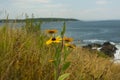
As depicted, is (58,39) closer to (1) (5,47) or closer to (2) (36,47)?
(1) (5,47)

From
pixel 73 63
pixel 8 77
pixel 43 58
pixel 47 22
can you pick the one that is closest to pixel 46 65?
pixel 43 58

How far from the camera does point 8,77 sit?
3236mm

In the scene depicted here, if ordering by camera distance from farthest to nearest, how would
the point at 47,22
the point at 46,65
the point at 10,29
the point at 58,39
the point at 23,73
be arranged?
the point at 47,22 < the point at 10,29 < the point at 46,65 < the point at 23,73 < the point at 58,39

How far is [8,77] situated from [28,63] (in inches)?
15.6

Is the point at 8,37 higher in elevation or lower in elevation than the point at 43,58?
higher

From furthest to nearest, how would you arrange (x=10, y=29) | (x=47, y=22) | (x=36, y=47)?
1. (x=47, y=22)
2. (x=10, y=29)
3. (x=36, y=47)

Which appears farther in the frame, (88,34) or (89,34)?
(89,34)

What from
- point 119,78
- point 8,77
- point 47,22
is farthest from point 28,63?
point 119,78

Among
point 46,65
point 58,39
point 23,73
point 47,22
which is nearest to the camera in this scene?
point 58,39

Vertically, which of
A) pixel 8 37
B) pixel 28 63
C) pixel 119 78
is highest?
pixel 8 37

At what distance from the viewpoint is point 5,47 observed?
137 inches

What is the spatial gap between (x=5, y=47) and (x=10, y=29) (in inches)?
41.2

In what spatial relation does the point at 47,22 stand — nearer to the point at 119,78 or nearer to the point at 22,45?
the point at 119,78

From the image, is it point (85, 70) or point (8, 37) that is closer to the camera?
point (8, 37)
